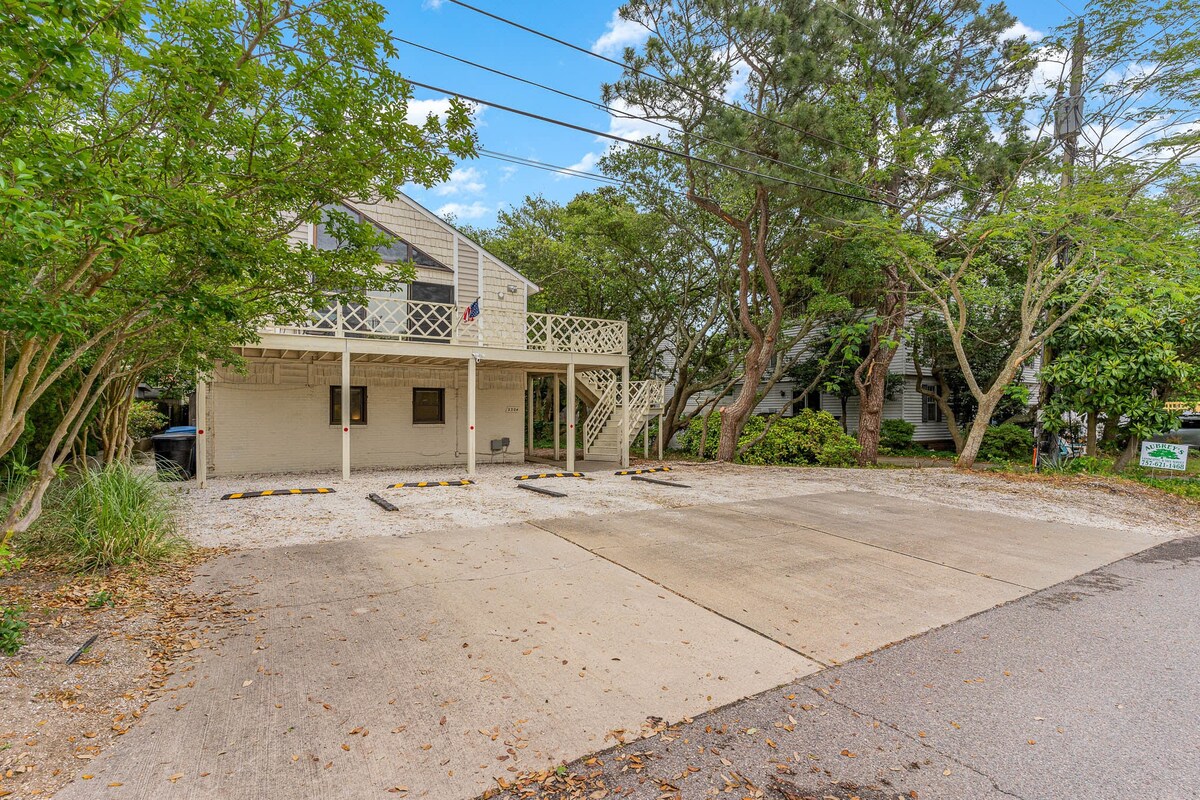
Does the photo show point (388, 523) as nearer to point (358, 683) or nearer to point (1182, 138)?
point (358, 683)

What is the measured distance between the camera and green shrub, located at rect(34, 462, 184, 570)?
4.60 meters

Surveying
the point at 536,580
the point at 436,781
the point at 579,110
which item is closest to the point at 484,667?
the point at 436,781

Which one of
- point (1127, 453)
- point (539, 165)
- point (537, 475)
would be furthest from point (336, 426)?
point (1127, 453)

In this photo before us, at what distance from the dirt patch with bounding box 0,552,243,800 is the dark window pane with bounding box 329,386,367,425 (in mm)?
8112

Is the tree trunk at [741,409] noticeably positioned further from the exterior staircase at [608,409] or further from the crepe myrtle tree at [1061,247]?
the crepe myrtle tree at [1061,247]

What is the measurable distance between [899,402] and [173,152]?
21.3 meters

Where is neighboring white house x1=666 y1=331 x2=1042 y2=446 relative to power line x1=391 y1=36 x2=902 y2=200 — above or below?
below

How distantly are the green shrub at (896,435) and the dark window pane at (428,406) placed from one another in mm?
15094

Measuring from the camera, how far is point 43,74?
8.66 feet

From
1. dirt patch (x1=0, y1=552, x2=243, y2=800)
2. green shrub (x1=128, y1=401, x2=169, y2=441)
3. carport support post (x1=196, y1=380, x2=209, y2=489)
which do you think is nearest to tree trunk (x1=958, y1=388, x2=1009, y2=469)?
dirt patch (x1=0, y1=552, x2=243, y2=800)

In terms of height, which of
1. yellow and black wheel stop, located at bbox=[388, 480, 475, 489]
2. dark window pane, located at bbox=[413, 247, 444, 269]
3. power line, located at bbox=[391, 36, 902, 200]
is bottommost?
yellow and black wheel stop, located at bbox=[388, 480, 475, 489]

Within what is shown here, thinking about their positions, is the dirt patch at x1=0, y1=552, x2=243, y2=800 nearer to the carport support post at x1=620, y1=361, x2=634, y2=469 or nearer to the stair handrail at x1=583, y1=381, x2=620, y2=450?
the carport support post at x1=620, y1=361, x2=634, y2=469

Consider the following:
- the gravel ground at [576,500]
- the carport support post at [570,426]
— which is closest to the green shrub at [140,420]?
the gravel ground at [576,500]

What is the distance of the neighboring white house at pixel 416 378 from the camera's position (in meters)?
11.0
